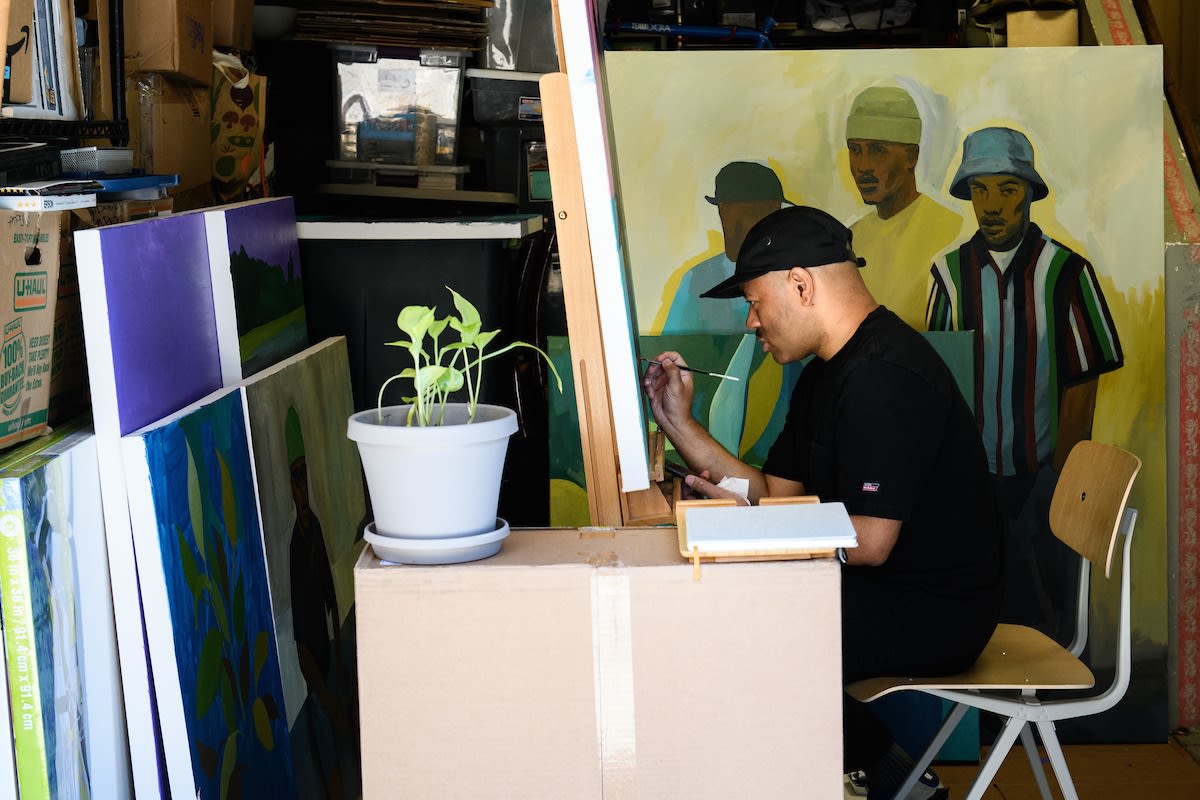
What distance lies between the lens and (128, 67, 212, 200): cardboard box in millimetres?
2643

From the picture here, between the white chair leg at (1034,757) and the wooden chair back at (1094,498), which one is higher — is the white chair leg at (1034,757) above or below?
Result: below

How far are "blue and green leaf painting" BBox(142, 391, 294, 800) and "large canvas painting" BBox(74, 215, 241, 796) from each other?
6cm

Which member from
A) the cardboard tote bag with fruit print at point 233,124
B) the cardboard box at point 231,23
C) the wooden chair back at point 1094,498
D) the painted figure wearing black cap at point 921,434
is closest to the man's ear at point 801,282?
the painted figure wearing black cap at point 921,434

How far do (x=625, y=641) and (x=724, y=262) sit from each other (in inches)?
75.7

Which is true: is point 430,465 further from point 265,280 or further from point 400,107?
point 400,107

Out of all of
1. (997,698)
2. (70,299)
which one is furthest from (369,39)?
(997,698)

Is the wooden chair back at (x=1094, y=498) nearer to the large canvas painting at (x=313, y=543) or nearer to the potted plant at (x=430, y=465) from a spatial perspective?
the potted plant at (x=430, y=465)

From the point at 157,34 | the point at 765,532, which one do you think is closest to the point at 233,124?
the point at 157,34

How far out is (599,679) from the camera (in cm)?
153

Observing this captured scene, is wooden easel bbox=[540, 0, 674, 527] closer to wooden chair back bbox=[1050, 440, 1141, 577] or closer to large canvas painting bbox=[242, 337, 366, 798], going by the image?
large canvas painting bbox=[242, 337, 366, 798]

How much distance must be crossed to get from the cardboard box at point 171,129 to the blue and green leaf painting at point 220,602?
0.75 meters

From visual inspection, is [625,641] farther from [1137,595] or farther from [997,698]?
[1137,595]

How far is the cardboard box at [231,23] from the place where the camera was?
128 inches

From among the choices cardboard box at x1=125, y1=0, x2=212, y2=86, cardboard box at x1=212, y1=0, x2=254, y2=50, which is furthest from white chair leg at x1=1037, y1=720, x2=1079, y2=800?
cardboard box at x1=212, y1=0, x2=254, y2=50
